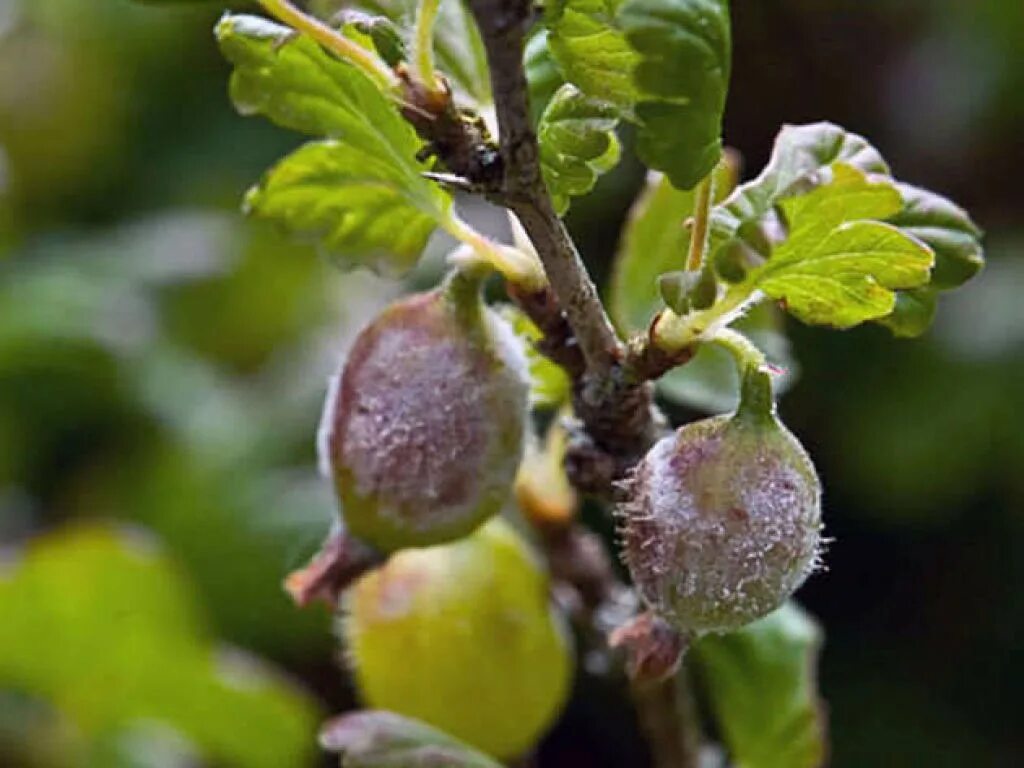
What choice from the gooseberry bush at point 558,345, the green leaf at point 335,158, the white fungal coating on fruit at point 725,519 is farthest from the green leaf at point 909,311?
the green leaf at point 335,158

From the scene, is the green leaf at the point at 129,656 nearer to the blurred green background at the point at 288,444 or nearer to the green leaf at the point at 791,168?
the blurred green background at the point at 288,444

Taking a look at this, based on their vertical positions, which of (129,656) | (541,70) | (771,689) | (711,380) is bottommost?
(129,656)

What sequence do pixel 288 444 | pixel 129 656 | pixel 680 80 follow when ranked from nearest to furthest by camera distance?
pixel 680 80 < pixel 129 656 < pixel 288 444

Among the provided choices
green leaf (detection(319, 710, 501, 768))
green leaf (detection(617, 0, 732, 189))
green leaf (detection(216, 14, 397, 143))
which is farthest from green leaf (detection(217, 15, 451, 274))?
green leaf (detection(319, 710, 501, 768))

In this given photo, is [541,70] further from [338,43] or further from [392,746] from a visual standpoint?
[392,746]

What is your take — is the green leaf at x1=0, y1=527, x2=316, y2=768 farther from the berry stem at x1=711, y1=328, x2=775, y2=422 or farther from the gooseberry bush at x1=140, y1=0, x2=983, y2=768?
the berry stem at x1=711, y1=328, x2=775, y2=422

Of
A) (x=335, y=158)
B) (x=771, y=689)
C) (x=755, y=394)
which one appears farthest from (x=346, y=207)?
(x=771, y=689)

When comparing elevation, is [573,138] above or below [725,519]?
above

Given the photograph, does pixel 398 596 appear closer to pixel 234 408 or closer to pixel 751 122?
pixel 234 408
